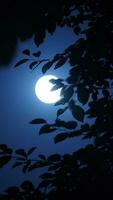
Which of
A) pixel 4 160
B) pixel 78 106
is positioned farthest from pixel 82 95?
pixel 4 160

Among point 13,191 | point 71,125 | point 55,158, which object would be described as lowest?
point 13,191

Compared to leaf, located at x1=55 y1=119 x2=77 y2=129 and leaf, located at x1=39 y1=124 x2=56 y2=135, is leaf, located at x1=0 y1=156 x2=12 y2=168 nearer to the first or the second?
leaf, located at x1=39 y1=124 x2=56 y2=135

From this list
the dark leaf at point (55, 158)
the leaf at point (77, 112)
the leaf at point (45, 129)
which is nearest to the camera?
the leaf at point (77, 112)

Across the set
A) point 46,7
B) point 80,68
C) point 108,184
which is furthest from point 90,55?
point 108,184

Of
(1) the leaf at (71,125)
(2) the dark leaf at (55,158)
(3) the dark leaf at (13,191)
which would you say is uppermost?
(1) the leaf at (71,125)

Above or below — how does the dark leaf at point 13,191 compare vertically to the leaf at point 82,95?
below

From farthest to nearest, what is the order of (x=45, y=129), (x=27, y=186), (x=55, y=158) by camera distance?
(x=27, y=186)
(x=55, y=158)
(x=45, y=129)

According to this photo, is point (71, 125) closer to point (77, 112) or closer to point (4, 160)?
point (77, 112)

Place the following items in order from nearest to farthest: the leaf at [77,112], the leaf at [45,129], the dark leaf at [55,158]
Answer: the leaf at [77,112], the leaf at [45,129], the dark leaf at [55,158]

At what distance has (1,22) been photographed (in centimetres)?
206

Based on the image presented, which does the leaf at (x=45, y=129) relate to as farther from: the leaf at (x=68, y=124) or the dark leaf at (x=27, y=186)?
the dark leaf at (x=27, y=186)

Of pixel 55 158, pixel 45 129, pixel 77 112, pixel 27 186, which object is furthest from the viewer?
pixel 27 186

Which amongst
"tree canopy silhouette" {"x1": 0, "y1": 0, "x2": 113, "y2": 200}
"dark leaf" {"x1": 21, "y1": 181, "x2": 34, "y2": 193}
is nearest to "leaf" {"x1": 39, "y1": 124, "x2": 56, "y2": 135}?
"tree canopy silhouette" {"x1": 0, "y1": 0, "x2": 113, "y2": 200}

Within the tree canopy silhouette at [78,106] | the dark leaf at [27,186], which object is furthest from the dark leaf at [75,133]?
the dark leaf at [27,186]
